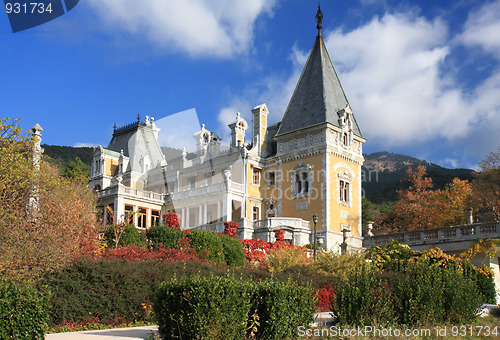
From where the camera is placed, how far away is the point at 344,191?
42375 millimetres

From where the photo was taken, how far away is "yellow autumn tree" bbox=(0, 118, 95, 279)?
1407cm

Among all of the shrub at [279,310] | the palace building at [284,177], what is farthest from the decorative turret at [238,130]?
the shrub at [279,310]

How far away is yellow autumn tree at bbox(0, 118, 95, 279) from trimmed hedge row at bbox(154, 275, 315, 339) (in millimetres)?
5425

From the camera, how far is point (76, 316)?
13758mm

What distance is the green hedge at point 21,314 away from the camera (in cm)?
967

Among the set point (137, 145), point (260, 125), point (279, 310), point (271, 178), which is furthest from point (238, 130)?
point (279, 310)

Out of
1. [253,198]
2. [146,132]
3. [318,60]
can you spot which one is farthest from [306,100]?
[146,132]

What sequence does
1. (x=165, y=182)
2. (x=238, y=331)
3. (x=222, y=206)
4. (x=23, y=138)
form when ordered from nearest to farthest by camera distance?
(x=238, y=331), (x=23, y=138), (x=222, y=206), (x=165, y=182)

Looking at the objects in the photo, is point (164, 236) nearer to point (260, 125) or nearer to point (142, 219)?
point (142, 219)

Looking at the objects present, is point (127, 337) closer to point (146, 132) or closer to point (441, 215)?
point (441, 215)

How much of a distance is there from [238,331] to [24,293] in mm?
4049

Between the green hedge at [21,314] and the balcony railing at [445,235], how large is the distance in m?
23.9

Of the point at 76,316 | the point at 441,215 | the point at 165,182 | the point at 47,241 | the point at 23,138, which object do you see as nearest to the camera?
the point at 76,316

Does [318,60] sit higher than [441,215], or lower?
higher
